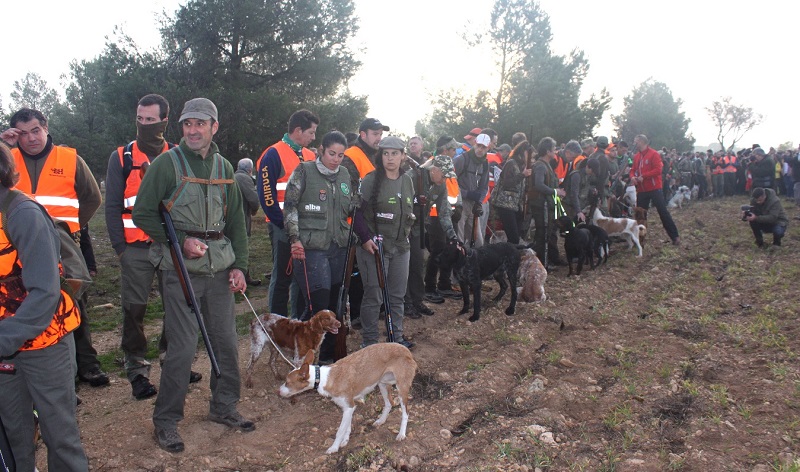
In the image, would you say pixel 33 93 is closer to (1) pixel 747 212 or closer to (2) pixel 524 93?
(2) pixel 524 93

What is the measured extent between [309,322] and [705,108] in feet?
209

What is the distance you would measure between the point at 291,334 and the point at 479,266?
9.94 ft

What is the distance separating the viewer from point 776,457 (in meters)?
3.51

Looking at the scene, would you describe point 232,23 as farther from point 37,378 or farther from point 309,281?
point 37,378

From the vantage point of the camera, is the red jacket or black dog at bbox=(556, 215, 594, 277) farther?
the red jacket

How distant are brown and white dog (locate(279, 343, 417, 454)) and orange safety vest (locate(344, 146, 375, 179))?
96.7 inches

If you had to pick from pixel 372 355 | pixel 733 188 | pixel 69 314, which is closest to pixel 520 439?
pixel 372 355

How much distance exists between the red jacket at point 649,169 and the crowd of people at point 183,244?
5.91m

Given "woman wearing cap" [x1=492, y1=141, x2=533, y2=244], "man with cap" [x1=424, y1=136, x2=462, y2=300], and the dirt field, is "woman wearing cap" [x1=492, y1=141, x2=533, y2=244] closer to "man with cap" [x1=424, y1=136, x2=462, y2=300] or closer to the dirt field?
"man with cap" [x1=424, y1=136, x2=462, y2=300]

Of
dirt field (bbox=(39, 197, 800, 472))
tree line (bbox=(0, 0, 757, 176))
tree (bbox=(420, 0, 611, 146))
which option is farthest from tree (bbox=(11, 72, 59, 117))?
dirt field (bbox=(39, 197, 800, 472))

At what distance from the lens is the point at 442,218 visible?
6.28m

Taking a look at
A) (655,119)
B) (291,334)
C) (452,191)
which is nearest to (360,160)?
(452,191)

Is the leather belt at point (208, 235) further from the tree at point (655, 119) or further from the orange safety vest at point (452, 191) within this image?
the tree at point (655, 119)

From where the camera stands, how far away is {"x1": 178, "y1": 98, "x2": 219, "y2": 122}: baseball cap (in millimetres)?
3605
